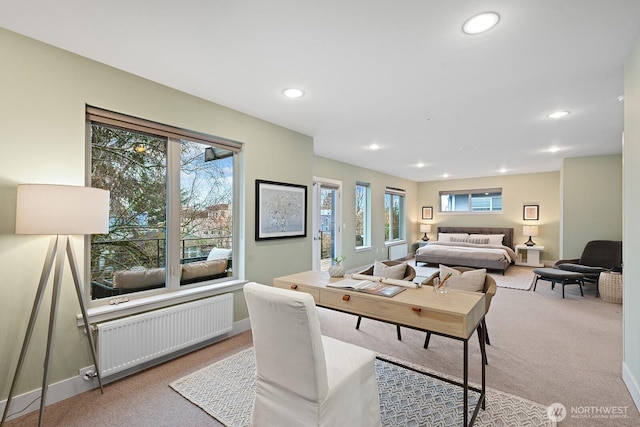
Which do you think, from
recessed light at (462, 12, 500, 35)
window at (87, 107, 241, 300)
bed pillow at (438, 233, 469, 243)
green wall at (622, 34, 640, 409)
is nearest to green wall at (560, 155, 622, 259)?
bed pillow at (438, 233, 469, 243)

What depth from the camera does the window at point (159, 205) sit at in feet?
8.15

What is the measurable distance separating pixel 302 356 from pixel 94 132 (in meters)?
2.39

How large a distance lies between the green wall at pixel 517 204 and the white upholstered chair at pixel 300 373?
317 inches

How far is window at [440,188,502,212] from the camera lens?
8.48m

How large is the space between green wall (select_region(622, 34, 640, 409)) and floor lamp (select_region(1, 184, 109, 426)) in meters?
3.60

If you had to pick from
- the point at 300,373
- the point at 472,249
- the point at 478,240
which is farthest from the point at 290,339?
the point at 478,240

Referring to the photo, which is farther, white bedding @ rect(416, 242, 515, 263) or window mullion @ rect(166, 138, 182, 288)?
white bedding @ rect(416, 242, 515, 263)

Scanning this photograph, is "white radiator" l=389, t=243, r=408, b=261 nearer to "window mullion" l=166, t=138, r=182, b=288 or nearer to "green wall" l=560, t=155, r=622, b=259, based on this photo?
"green wall" l=560, t=155, r=622, b=259

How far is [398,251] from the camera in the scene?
27.6 feet

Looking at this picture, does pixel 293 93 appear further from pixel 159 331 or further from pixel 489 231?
pixel 489 231

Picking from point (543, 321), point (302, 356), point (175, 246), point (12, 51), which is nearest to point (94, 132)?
point (12, 51)

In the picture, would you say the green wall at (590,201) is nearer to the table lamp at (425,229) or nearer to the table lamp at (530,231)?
the table lamp at (530,231)

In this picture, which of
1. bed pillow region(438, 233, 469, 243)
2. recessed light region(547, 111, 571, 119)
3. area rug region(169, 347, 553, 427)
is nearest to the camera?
area rug region(169, 347, 553, 427)

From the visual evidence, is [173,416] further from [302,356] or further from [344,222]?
[344,222]
